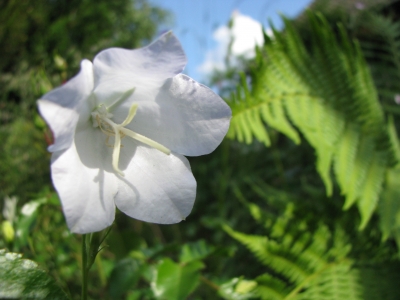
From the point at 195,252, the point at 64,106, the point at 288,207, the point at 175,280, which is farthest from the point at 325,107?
the point at 64,106

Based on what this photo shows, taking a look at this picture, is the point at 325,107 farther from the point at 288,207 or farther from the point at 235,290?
the point at 235,290

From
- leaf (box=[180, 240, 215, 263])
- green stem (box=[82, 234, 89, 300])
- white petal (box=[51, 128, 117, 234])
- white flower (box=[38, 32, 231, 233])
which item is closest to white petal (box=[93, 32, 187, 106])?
white flower (box=[38, 32, 231, 233])

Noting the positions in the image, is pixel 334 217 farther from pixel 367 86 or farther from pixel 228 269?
pixel 228 269

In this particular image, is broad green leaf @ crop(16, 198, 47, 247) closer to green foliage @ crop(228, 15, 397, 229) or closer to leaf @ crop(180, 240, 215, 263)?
leaf @ crop(180, 240, 215, 263)

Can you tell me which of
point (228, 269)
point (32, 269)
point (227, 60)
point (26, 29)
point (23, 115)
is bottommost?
point (228, 269)

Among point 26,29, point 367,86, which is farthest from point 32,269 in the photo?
point 26,29

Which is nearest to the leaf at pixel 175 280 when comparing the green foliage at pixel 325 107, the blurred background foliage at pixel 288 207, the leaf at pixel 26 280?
the blurred background foliage at pixel 288 207
